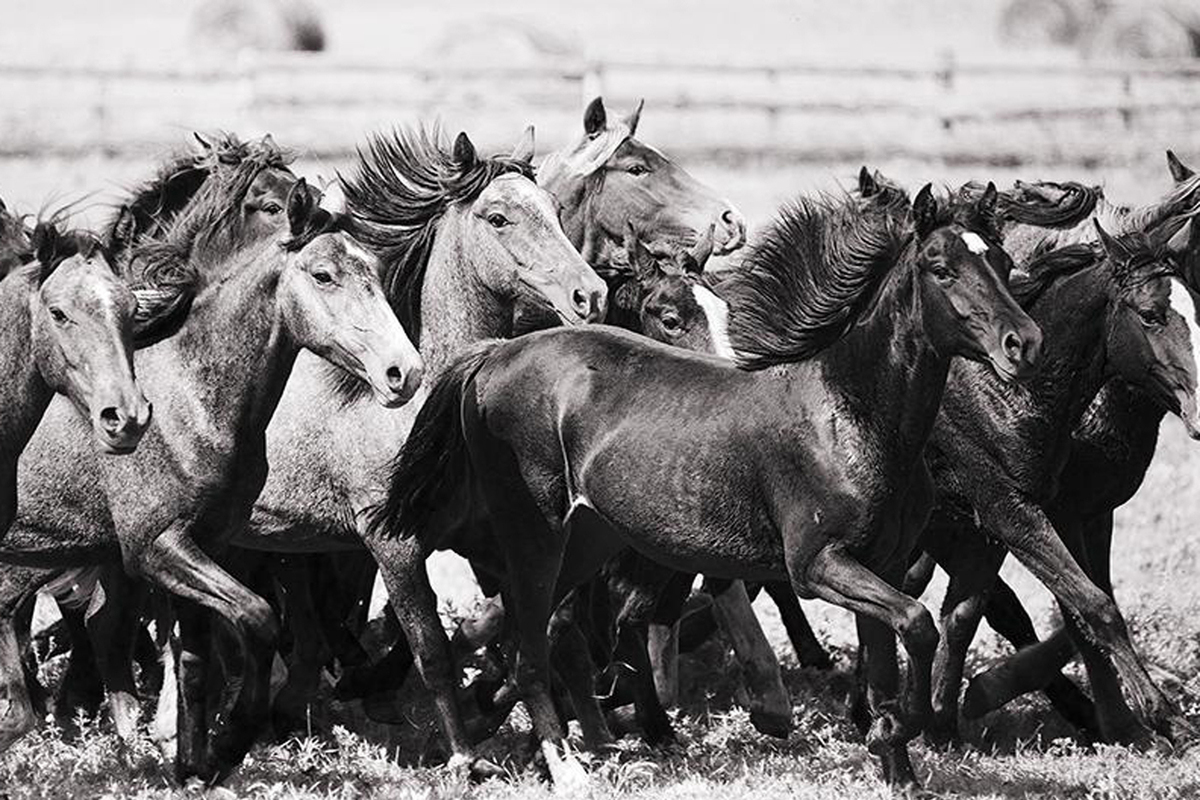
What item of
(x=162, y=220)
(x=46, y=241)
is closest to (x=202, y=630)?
(x=46, y=241)

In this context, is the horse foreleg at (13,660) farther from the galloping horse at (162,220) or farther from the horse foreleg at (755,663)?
the horse foreleg at (755,663)

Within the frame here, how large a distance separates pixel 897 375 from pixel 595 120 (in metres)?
3.38

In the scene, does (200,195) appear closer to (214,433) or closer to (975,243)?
(214,433)

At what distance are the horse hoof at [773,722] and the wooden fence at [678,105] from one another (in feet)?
44.3

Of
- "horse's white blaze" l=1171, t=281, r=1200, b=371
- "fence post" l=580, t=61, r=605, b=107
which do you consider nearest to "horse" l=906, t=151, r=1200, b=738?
"horse's white blaze" l=1171, t=281, r=1200, b=371

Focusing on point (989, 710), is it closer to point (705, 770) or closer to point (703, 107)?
point (705, 770)

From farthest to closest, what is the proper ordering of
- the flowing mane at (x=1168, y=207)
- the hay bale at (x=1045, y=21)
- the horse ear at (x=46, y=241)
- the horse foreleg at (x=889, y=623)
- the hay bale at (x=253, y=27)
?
1. the hay bale at (x=1045, y=21)
2. the hay bale at (x=253, y=27)
3. the flowing mane at (x=1168, y=207)
4. the horse foreleg at (x=889, y=623)
5. the horse ear at (x=46, y=241)

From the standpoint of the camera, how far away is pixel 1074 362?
8.69 metres

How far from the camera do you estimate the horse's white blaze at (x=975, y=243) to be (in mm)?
7578

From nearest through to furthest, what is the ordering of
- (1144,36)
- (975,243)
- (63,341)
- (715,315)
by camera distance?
(63,341)
(975,243)
(715,315)
(1144,36)

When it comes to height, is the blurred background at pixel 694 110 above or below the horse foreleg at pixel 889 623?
above

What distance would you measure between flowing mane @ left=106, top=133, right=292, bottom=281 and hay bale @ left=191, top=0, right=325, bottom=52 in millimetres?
19716

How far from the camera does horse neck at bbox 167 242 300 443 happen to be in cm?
805

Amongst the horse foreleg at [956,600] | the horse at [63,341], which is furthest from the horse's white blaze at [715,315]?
the horse at [63,341]
